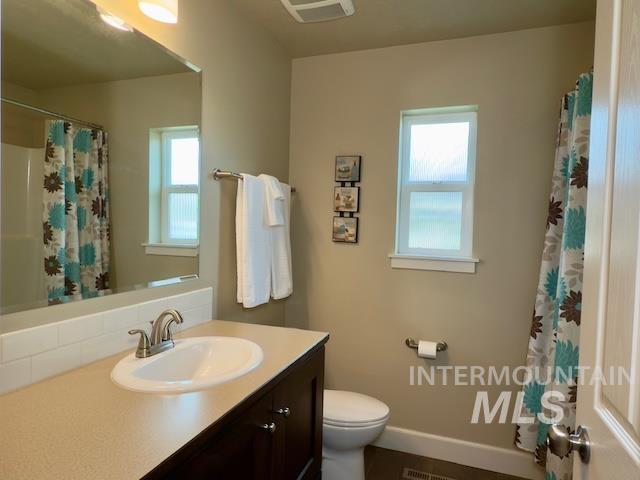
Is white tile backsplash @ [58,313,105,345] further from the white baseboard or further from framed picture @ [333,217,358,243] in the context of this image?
the white baseboard

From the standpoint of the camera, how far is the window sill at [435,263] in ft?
7.04

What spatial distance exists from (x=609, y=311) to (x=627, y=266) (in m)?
0.11

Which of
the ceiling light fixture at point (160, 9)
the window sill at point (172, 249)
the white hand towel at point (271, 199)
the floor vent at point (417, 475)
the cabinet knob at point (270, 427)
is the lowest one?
the floor vent at point (417, 475)

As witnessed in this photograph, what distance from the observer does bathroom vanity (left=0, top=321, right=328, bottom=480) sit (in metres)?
0.71

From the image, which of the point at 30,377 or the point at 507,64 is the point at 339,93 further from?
the point at 30,377

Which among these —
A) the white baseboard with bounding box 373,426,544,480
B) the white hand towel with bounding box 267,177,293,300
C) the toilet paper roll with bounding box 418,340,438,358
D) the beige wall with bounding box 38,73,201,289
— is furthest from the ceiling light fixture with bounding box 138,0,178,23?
the white baseboard with bounding box 373,426,544,480

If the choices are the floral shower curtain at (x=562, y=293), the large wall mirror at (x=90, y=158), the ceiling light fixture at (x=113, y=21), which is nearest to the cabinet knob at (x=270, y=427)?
the large wall mirror at (x=90, y=158)

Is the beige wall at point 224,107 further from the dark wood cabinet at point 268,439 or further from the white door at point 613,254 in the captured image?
the white door at point 613,254

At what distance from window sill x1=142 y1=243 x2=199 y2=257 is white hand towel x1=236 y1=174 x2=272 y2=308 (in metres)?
0.24

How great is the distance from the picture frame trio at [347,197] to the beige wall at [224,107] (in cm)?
41

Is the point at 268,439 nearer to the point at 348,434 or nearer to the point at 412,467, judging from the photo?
the point at 348,434

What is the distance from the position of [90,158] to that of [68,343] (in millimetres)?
574

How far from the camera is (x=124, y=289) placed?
4.42ft

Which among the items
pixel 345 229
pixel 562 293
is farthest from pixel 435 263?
pixel 562 293
